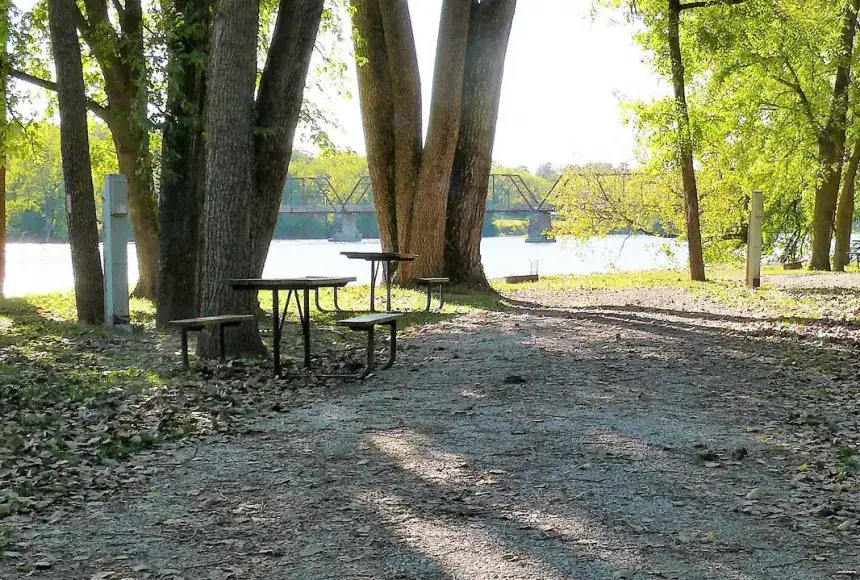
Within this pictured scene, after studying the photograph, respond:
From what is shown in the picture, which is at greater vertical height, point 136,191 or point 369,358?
point 136,191

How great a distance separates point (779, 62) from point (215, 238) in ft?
57.2

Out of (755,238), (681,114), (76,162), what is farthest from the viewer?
(681,114)

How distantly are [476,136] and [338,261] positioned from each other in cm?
3692

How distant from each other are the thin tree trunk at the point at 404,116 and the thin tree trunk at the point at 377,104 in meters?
0.24

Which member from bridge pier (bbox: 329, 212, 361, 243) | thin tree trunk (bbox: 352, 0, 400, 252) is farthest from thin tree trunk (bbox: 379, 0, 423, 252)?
bridge pier (bbox: 329, 212, 361, 243)

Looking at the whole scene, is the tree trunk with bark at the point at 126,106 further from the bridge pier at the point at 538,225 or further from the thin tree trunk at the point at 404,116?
the bridge pier at the point at 538,225

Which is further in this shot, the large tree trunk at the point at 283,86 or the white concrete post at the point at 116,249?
the white concrete post at the point at 116,249

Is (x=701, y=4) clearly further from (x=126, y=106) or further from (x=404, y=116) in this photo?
(x=126, y=106)

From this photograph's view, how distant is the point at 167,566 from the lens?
3.83 m

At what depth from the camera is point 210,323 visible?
321 inches

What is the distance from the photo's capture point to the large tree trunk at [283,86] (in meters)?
9.84

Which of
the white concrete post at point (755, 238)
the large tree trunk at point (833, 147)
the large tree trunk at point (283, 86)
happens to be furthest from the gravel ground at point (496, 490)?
the large tree trunk at point (833, 147)

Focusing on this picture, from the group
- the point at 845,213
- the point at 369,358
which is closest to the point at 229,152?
the point at 369,358

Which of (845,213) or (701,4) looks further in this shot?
(845,213)
